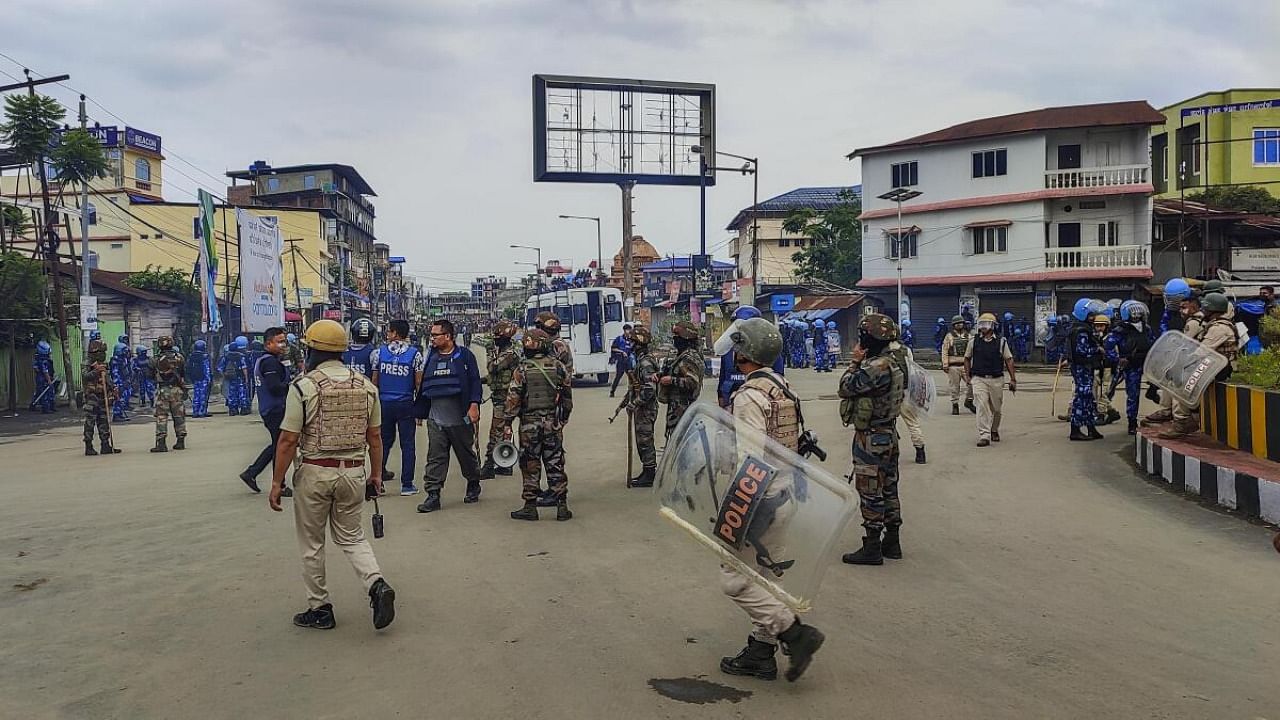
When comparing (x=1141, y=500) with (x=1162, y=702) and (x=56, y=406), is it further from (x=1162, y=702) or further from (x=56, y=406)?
(x=56, y=406)

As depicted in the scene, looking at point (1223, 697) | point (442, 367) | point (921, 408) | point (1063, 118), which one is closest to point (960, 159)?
point (1063, 118)

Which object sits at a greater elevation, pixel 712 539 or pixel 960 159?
pixel 960 159

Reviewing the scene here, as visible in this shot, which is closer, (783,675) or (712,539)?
(712,539)

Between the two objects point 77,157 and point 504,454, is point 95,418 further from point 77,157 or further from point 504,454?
point 77,157

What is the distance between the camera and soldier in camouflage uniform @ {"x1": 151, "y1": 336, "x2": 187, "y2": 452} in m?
14.9

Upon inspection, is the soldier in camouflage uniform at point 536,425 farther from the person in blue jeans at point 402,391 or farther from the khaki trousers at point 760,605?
the khaki trousers at point 760,605

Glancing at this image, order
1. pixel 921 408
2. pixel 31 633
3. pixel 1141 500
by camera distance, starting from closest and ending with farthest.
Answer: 1. pixel 31 633
2. pixel 1141 500
3. pixel 921 408

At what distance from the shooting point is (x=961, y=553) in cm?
725

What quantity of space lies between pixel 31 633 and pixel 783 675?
4.15 meters

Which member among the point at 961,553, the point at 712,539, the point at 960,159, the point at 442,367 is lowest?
the point at 961,553

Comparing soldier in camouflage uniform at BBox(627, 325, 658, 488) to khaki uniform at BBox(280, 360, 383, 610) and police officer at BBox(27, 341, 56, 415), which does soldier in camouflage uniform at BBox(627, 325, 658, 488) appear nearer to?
khaki uniform at BBox(280, 360, 383, 610)

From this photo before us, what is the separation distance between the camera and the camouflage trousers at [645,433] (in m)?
10.7

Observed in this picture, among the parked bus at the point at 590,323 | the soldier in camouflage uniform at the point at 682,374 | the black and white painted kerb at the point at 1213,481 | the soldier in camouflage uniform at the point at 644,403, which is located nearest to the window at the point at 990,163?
the parked bus at the point at 590,323

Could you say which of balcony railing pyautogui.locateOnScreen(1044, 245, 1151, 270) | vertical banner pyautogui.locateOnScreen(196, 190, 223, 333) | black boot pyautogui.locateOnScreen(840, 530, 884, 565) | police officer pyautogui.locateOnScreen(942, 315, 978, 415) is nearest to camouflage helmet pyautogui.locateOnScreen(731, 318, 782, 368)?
black boot pyautogui.locateOnScreen(840, 530, 884, 565)
